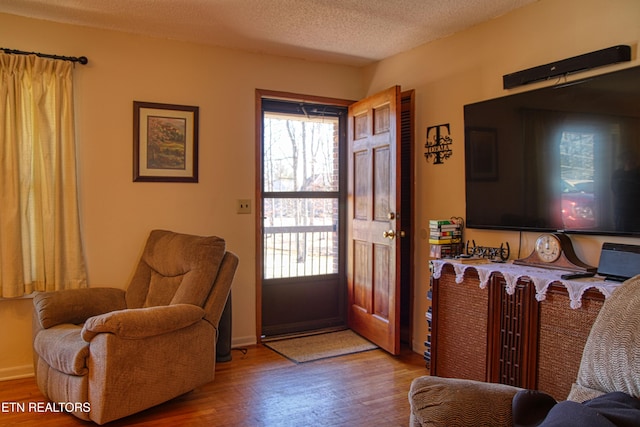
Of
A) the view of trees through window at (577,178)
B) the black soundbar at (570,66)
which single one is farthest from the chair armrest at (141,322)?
the black soundbar at (570,66)

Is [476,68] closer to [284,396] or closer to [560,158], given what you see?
[560,158]

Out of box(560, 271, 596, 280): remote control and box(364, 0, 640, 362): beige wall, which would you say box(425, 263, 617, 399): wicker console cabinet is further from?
box(364, 0, 640, 362): beige wall

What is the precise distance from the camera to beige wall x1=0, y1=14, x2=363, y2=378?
10.2 ft

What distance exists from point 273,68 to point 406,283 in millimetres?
2111

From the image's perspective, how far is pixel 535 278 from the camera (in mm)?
2258

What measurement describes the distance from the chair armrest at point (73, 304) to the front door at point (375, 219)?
1.88 meters

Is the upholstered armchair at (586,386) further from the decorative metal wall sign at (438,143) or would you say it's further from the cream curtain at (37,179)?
the cream curtain at (37,179)

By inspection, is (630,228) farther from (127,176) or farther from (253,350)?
(127,176)

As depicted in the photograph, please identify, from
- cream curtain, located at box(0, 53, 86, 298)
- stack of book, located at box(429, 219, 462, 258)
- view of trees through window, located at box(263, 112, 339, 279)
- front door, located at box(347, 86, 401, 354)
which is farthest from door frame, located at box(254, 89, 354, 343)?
stack of book, located at box(429, 219, 462, 258)

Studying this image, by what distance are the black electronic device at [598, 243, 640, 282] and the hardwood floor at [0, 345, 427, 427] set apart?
50.0 inches

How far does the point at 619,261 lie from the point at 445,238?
1.13m

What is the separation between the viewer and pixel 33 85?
9.76ft

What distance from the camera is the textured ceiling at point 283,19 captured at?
2791 mm

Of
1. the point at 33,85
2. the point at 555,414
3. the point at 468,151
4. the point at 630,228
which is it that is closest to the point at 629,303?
the point at 555,414
